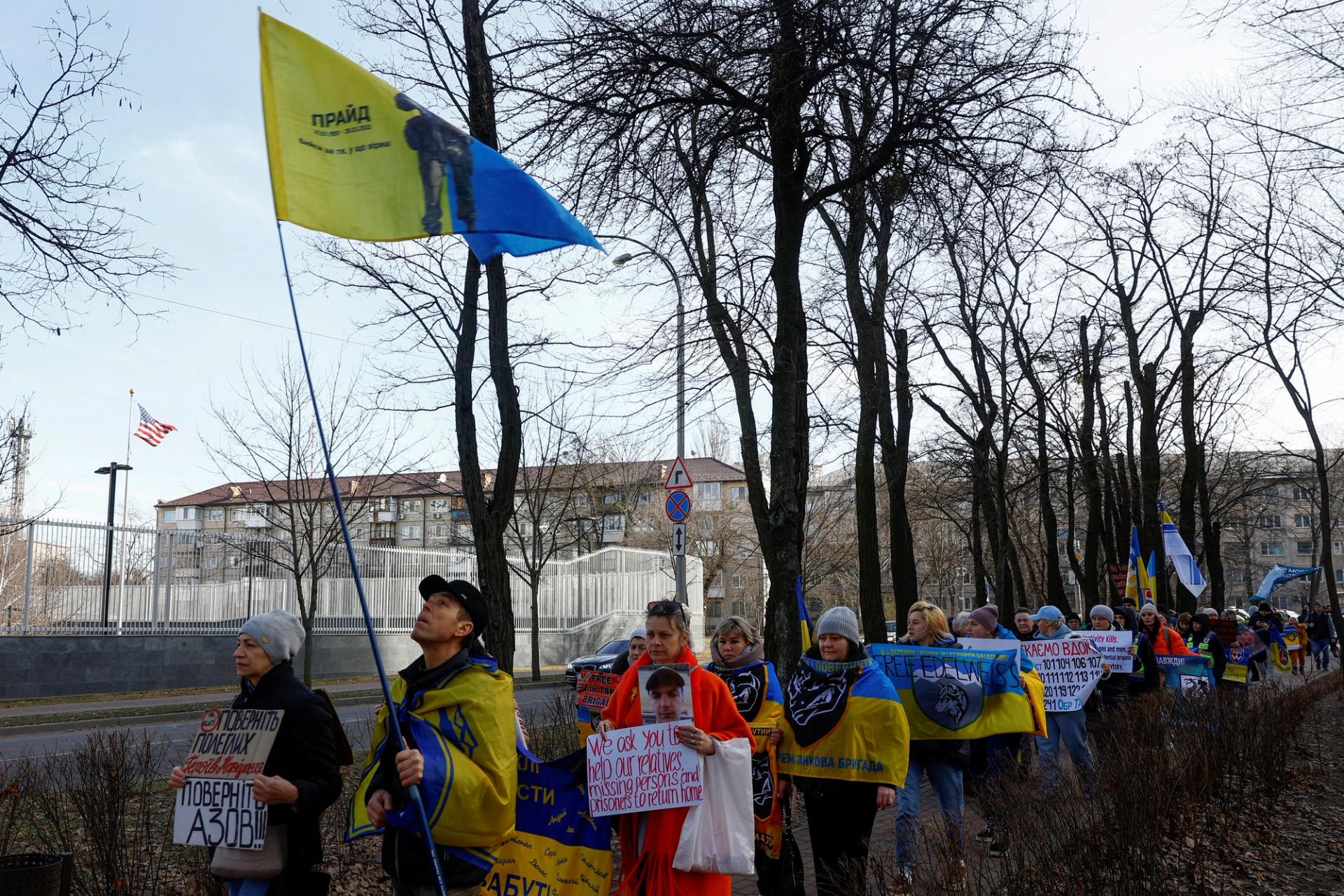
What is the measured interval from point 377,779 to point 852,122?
8440mm

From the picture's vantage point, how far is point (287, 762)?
15.1 ft

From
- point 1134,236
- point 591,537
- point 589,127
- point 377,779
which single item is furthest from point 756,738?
point 591,537

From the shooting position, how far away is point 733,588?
75250 millimetres

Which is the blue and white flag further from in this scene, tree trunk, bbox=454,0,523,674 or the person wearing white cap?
tree trunk, bbox=454,0,523,674

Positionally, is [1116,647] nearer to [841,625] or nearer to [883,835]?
[883,835]

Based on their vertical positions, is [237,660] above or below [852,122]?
below

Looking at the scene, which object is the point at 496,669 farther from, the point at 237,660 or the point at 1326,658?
the point at 1326,658

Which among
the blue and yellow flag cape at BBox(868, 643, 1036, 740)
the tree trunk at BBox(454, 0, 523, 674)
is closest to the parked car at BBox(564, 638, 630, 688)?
the tree trunk at BBox(454, 0, 523, 674)

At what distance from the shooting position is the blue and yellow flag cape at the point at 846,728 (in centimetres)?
591

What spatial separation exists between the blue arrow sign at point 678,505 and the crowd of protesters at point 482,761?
25.4ft

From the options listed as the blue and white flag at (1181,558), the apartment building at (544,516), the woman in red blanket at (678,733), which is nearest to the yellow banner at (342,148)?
the woman in red blanket at (678,733)

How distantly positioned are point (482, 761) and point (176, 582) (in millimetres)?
24082

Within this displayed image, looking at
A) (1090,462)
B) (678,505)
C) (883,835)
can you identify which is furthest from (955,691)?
(1090,462)

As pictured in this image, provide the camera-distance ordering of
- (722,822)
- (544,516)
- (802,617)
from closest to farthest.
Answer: (722,822) → (802,617) → (544,516)
